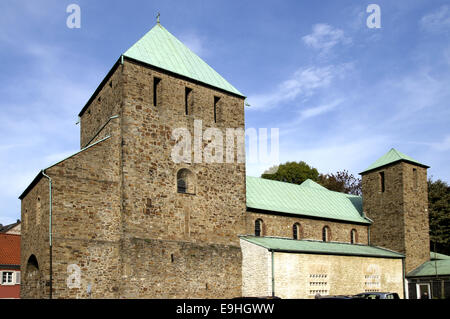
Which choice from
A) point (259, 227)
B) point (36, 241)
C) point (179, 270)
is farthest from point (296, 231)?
point (36, 241)

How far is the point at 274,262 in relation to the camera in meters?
24.9

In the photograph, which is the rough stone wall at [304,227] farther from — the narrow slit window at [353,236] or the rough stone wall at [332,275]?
the rough stone wall at [332,275]

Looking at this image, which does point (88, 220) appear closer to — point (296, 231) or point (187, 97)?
point (187, 97)

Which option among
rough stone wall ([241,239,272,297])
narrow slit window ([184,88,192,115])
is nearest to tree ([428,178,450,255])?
rough stone wall ([241,239,272,297])

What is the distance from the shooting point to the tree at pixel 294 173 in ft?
177

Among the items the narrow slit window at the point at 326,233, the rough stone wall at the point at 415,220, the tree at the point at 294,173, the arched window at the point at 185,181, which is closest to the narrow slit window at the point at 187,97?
the arched window at the point at 185,181

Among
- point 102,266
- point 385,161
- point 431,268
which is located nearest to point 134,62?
point 102,266

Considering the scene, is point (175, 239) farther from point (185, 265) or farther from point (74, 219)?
point (74, 219)

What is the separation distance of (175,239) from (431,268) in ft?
63.9

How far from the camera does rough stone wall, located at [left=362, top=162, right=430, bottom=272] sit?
3309cm

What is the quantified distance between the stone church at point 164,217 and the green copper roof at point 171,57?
0.30ft

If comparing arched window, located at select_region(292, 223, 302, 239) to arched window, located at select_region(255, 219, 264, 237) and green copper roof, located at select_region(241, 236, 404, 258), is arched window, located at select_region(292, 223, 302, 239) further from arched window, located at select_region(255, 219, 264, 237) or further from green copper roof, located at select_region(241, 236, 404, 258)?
arched window, located at select_region(255, 219, 264, 237)

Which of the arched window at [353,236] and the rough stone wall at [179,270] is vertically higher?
the arched window at [353,236]

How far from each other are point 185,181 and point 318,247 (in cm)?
1008
